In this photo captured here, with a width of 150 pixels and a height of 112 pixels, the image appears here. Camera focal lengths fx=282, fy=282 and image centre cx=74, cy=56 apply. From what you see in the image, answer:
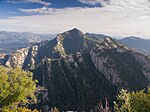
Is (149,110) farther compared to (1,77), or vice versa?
(1,77)

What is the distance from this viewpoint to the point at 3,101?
83.1 meters

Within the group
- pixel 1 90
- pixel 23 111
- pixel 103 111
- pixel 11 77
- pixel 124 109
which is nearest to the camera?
pixel 103 111

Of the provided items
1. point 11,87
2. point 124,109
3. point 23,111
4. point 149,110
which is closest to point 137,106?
point 149,110

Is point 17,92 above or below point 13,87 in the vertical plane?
below

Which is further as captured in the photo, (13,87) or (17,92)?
(13,87)

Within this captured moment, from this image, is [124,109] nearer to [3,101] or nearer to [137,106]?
[137,106]

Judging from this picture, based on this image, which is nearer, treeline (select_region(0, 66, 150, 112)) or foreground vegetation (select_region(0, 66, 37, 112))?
treeline (select_region(0, 66, 150, 112))

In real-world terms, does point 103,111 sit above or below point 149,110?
above

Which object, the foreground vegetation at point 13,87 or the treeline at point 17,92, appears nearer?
the treeline at point 17,92

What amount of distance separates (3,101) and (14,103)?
5584mm

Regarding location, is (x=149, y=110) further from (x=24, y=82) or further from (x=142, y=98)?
(x=24, y=82)

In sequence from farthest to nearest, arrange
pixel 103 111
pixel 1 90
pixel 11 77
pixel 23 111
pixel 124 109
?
pixel 11 77, pixel 1 90, pixel 23 111, pixel 124 109, pixel 103 111

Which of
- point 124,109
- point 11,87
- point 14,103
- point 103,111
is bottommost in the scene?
point 14,103

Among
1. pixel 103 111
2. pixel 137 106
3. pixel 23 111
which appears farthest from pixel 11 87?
pixel 103 111
